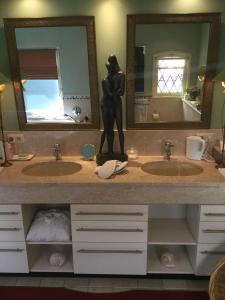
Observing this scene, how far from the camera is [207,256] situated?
190 cm

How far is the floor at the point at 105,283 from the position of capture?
6.47ft

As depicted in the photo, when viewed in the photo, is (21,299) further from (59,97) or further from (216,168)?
(216,168)

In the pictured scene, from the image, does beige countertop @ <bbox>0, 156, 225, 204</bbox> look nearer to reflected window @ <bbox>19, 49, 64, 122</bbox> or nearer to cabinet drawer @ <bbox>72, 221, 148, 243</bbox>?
cabinet drawer @ <bbox>72, 221, 148, 243</bbox>

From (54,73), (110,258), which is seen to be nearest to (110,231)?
(110,258)

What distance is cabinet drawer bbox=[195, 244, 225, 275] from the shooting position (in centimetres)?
188

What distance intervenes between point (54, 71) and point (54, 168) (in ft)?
2.52

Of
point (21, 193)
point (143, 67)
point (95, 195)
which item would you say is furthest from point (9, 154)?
point (143, 67)

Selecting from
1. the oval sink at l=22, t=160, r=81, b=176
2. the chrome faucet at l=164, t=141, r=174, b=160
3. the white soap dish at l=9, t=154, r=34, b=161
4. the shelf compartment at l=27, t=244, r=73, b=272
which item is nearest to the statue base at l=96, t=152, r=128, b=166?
the oval sink at l=22, t=160, r=81, b=176

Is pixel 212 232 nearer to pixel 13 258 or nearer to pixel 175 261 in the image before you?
pixel 175 261

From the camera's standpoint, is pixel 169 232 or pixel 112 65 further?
pixel 169 232

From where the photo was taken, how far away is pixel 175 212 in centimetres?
228

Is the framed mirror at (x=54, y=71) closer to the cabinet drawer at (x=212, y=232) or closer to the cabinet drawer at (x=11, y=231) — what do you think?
the cabinet drawer at (x=11, y=231)

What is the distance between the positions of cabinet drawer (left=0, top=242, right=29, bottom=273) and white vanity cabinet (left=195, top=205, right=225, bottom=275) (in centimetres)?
126

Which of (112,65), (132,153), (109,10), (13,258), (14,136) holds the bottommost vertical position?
(13,258)
